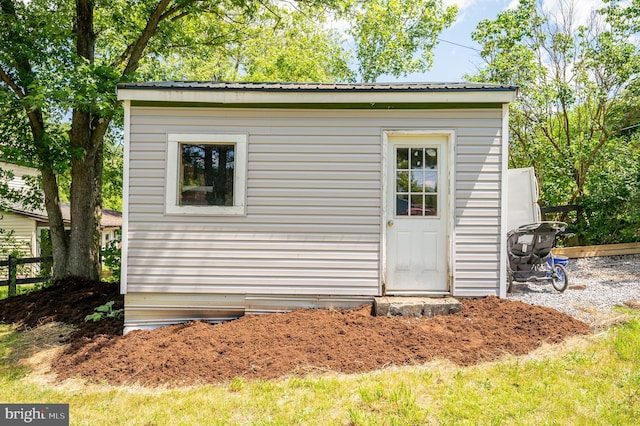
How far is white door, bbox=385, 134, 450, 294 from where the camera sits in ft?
15.9

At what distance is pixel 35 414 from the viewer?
10.2 ft

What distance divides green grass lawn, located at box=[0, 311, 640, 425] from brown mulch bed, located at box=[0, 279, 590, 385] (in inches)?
6.7

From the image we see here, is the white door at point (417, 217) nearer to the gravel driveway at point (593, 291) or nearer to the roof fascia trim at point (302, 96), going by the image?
the roof fascia trim at point (302, 96)

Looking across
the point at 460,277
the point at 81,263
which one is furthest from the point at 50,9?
the point at 460,277

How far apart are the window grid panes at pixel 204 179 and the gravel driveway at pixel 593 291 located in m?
4.37

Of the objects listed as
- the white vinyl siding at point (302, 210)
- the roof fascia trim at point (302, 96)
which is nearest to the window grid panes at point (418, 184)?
the white vinyl siding at point (302, 210)

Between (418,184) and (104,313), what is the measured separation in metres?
4.91

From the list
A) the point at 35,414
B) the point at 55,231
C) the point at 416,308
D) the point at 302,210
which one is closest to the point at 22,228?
the point at 55,231

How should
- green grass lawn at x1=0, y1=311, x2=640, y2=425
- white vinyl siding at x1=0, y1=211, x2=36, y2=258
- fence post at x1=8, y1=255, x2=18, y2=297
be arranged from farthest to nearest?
white vinyl siding at x1=0, y1=211, x2=36, y2=258, fence post at x1=8, y1=255, x2=18, y2=297, green grass lawn at x1=0, y1=311, x2=640, y2=425

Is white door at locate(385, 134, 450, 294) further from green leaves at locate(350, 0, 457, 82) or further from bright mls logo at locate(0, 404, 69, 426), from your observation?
green leaves at locate(350, 0, 457, 82)

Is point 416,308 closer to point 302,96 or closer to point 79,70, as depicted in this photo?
point 302,96

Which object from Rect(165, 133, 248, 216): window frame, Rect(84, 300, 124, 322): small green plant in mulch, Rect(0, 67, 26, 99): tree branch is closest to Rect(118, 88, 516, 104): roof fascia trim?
Rect(165, 133, 248, 216): window frame

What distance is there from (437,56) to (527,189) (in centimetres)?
1433

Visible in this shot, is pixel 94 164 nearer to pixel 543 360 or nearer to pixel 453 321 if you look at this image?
pixel 453 321
